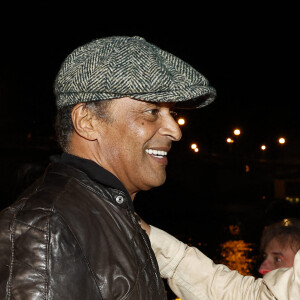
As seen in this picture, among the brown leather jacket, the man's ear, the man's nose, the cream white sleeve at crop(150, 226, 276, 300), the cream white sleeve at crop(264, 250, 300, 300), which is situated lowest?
the cream white sleeve at crop(150, 226, 276, 300)

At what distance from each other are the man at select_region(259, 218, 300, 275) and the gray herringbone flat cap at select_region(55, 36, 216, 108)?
2.30 meters

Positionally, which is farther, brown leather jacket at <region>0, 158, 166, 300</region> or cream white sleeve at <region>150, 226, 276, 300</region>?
cream white sleeve at <region>150, 226, 276, 300</region>

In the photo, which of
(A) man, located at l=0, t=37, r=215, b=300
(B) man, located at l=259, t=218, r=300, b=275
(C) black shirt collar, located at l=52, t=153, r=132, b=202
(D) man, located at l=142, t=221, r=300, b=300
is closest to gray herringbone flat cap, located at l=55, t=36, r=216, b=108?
(A) man, located at l=0, t=37, r=215, b=300

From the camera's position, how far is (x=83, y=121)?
1.84 metres

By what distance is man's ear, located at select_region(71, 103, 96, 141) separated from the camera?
1.83 meters

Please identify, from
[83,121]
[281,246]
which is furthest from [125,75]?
[281,246]

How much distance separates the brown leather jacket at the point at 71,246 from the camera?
131 centimetres

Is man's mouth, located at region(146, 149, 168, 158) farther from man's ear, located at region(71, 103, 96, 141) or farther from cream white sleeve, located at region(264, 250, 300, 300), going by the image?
cream white sleeve, located at region(264, 250, 300, 300)

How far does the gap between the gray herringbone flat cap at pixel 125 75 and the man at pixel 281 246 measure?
2.30 meters

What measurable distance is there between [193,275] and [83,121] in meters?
1.57

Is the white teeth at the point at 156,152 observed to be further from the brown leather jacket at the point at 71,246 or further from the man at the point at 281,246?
the man at the point at 281,246

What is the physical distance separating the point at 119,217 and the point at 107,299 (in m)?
0.33

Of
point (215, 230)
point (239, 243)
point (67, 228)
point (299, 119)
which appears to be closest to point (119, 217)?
point (67, 228)

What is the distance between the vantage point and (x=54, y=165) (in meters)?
1.75
